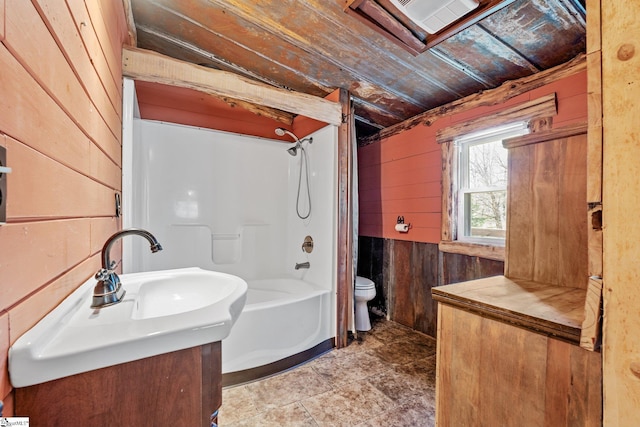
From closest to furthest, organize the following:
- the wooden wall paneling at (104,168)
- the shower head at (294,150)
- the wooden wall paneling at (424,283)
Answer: the wooden wall paneling at (104,168)
the wooden wall paneling at (424,283)
the shower head at (294,150)

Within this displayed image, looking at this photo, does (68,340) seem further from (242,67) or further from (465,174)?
(465,174)

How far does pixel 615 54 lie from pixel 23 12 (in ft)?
3.96

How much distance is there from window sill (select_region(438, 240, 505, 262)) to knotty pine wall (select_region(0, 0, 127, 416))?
2489 mm

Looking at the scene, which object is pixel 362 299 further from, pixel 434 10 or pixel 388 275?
pixel 434 10

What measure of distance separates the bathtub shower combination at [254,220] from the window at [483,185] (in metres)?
1.17

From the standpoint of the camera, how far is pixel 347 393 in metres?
1.84

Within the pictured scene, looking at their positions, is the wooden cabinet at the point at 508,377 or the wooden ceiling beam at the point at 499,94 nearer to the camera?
the wooden cabinet at the point at 508,377

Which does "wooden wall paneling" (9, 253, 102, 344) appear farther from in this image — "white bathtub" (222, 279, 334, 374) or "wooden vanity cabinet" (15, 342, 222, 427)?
"white bathtub" (222, 279, 334, 374)

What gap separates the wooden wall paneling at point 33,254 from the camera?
51 centimetres

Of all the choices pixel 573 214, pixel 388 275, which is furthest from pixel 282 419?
pixel 388 275

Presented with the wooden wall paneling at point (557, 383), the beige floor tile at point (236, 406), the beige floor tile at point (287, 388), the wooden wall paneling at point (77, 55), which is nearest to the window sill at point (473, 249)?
the beige floor tile at point (287, 388)

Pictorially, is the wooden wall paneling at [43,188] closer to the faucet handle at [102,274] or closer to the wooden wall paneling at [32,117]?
the wooden wall paneling at [32,117]

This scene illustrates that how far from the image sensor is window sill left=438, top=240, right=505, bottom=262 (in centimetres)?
216

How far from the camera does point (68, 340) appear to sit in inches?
22.6
